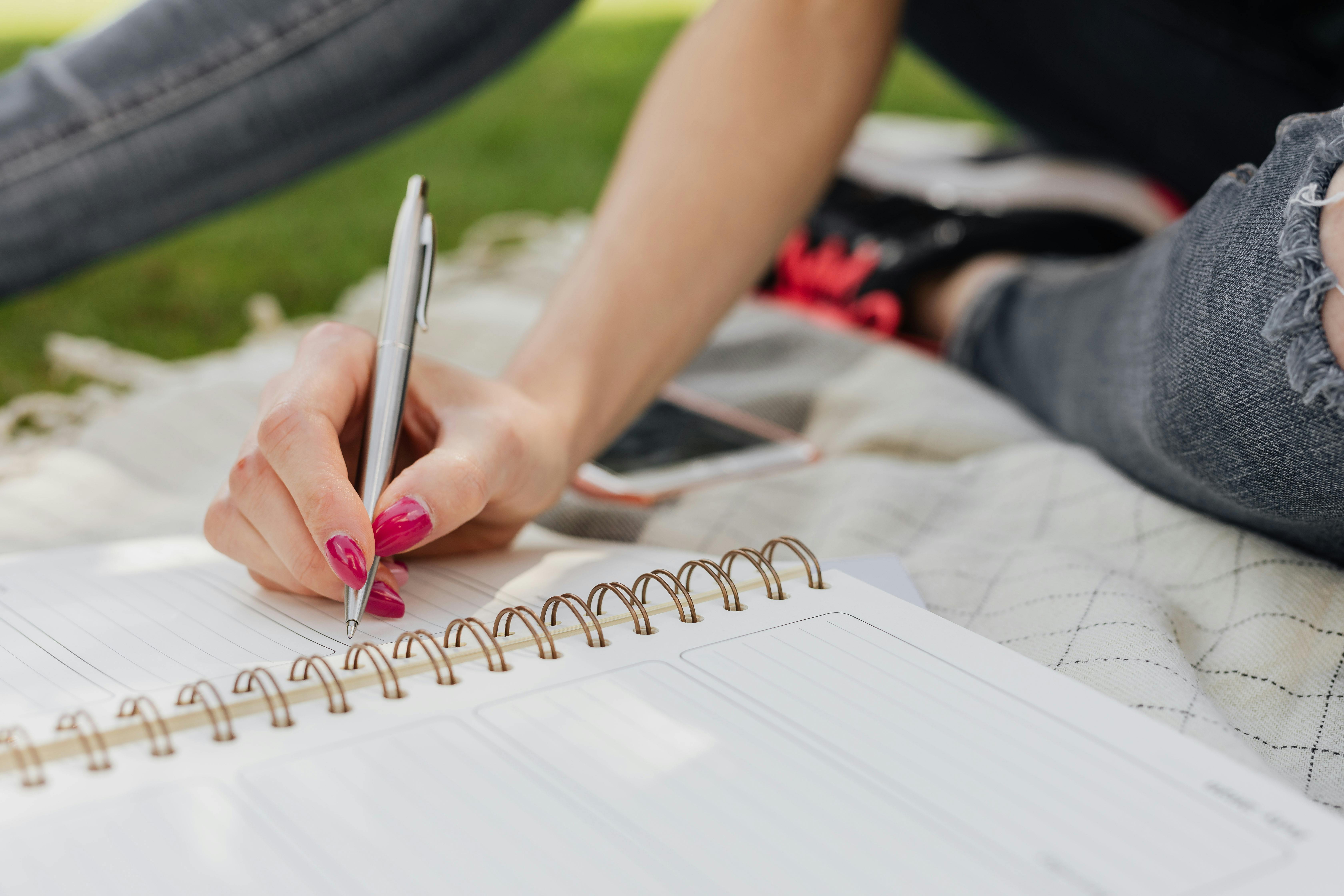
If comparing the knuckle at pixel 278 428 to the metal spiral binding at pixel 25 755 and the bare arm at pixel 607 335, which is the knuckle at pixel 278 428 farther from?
the metal spiral binding at pixel 25 755

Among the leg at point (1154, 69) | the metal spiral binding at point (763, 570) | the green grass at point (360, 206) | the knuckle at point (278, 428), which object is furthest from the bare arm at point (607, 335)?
the green grass at point (360, 206)

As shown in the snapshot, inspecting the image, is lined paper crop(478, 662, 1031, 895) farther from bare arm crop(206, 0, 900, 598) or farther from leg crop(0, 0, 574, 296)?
leg crop(0, 0, 574, 296)

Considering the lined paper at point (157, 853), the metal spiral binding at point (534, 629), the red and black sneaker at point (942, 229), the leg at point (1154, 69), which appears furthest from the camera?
the red and black sneaker at point (942, 229)

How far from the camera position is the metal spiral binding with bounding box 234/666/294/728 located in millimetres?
345

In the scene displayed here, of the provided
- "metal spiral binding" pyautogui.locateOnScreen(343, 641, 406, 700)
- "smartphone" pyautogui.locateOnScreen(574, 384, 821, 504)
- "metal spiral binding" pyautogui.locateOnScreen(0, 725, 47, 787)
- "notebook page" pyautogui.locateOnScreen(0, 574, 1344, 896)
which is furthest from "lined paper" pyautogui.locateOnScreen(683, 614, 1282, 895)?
"smartphone" pyautogui.locateOnScreen(574, 384, 821, 504)

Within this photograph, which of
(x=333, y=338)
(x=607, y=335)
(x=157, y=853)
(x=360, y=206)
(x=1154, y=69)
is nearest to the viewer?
(x=157, y=853)

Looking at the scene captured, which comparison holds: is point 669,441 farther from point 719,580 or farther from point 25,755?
point 25,755

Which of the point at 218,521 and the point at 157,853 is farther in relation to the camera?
the point at 218,521

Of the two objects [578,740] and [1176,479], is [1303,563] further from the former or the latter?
[578,740]

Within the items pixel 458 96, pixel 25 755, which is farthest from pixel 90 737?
pixel 458 96

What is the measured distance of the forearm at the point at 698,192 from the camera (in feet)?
2.05

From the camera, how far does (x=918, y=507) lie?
64 centimetres

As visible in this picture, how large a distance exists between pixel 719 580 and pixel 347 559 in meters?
0.15

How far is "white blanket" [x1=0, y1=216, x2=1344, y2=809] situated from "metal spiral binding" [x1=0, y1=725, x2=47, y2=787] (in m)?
0.34
